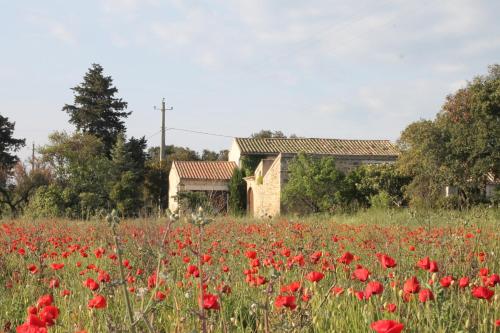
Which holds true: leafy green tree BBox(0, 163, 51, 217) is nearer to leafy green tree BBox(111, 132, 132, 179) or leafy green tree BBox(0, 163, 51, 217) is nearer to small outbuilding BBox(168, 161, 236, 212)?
leafy green tree BBox(111, 132, 132, 179)

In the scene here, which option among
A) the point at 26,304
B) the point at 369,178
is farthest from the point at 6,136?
the point at 26,304

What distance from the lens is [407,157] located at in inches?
933

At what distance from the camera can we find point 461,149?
20.8 meters

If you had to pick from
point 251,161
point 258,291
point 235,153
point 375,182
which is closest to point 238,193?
point 251,161

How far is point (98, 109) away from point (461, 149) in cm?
2809

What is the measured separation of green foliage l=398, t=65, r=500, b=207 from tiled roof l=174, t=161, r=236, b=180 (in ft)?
43.6

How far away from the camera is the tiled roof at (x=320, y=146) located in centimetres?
3005

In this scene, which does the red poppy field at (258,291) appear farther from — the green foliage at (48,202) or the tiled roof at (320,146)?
the tiled roof at (320,146)

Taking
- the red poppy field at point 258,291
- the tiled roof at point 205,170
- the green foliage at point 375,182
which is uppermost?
the tiled roof at point 205,170

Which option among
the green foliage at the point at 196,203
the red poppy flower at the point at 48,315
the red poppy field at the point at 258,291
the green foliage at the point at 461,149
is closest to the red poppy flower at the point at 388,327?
the red poppy field at the point at 258,291

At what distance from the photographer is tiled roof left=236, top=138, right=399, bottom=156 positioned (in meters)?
30.0

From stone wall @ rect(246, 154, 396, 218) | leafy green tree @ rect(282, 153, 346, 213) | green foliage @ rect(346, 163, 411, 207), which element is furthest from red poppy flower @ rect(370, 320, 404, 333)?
green foliage @ rect(346, 163, 411, 207)

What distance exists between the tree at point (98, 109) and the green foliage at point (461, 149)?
80.1ft

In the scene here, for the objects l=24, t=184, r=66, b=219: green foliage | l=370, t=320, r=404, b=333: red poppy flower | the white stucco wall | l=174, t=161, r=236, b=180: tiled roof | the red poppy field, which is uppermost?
the white stucco wall
